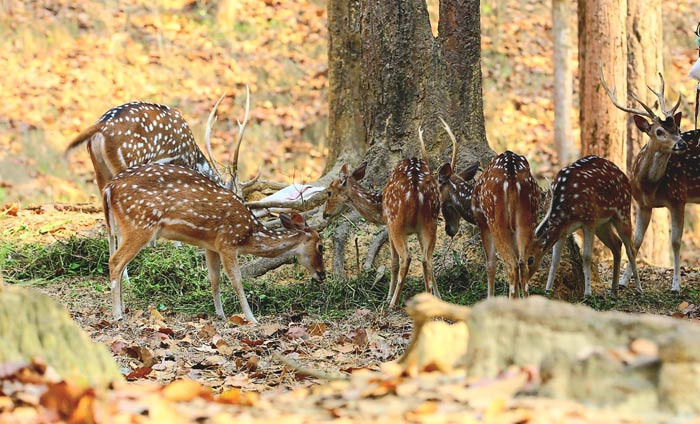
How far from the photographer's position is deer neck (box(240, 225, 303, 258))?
25.8 ft

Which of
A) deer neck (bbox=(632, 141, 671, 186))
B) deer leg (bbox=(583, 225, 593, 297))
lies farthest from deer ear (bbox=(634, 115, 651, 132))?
deer leg (bbox=(583, 225, 593, 297))

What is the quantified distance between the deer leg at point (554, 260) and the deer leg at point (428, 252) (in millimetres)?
1216

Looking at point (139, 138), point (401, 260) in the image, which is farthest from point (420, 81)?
point (139, 138)

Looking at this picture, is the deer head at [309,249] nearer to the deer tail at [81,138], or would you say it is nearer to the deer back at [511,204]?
the deer back at [511,204]

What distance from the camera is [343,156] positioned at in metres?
9.98

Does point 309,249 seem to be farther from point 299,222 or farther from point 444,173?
point 444,173

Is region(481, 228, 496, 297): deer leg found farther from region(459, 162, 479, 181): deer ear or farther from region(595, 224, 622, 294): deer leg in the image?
region(595, 224, 622, 294): deer leg

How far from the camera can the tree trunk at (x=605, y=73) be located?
11.4 m

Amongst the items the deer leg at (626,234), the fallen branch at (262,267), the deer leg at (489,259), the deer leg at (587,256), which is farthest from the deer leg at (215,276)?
the deer leg at (626,234)

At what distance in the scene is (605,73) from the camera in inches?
448

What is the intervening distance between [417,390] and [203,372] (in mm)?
2653

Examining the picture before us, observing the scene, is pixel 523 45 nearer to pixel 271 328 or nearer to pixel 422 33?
pixel 422 33

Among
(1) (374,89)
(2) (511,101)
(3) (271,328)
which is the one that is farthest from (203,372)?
(2) (511,101)

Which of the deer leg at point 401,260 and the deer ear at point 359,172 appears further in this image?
the deer ear at point 359,172
